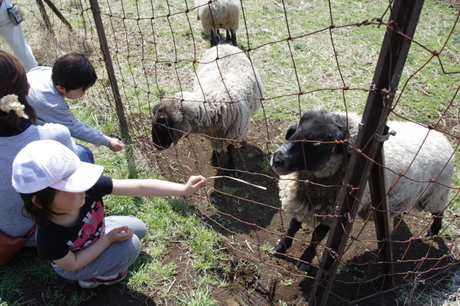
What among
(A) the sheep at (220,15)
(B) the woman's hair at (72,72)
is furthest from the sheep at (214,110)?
(A) the sheep at (220,15)

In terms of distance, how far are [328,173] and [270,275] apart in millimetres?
997

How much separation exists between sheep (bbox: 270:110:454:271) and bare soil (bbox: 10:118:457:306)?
0.21m

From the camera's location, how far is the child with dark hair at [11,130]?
211 cm

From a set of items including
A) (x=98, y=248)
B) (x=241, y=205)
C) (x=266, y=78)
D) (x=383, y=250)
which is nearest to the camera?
(x=98, y=248)

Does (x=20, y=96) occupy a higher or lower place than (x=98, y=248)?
higher

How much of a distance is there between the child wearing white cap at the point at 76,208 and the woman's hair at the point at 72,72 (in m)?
1.03

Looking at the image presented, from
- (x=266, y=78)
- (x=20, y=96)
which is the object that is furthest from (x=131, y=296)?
(x=266, y=78)

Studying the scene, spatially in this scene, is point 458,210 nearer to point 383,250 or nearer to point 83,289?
point 383,250

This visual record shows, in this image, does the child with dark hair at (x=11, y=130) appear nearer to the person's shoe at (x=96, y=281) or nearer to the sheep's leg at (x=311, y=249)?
the person's shoe at (x=96, y=281)

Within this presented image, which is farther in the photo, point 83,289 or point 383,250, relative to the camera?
point 383,250

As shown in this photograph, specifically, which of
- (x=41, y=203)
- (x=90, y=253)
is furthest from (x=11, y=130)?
(x=90, y=253)

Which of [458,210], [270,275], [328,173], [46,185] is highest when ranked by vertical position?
[46,185]

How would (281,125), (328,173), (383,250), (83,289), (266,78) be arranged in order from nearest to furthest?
(83,289)
(383,250)
(328,173)
(281,125)
(266,78)

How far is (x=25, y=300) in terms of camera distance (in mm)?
2352
